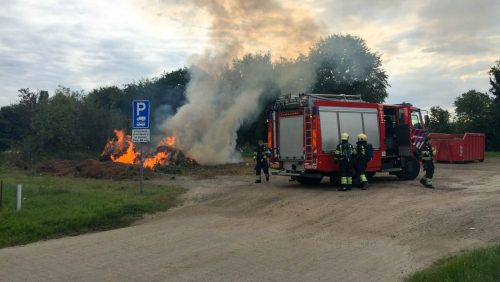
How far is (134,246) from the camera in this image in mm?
7863

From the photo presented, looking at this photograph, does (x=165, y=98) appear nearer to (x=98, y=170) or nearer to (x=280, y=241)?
(x=98, y=170)

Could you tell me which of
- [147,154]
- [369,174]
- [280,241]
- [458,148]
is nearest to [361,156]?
[369,174]

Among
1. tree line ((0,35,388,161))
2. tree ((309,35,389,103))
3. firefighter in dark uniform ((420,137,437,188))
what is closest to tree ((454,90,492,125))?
tree line ((0,35,388,161))

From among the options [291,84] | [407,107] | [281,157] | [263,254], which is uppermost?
[291,84]

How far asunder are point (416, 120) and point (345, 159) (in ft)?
15.3

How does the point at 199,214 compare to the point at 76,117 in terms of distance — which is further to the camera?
the point at 76,117

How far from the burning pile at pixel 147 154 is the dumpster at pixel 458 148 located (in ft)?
47.7

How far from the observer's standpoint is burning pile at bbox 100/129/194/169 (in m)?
24.5

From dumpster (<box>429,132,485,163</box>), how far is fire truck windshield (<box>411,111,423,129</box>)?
10.2 m

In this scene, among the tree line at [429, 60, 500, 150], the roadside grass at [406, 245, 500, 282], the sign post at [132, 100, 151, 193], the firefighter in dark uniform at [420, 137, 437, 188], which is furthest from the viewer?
the tree line at [429, 60, 500, 150]

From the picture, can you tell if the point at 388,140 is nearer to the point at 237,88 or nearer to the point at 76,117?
the point at 237,88

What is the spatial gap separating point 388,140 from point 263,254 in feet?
35.6

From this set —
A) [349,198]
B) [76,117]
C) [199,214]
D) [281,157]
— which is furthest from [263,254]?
[76,117]

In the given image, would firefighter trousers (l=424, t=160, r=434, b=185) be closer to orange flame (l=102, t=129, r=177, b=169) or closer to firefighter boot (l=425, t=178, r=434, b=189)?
firefighter boot (l=425, t=178, r=434, b=189)
